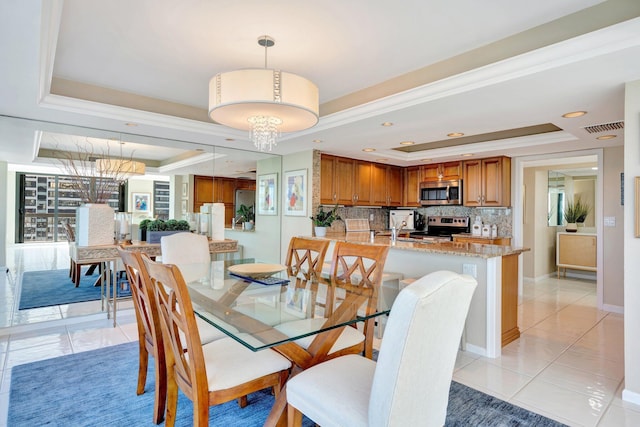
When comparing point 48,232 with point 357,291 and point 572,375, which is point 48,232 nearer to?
point 357,291

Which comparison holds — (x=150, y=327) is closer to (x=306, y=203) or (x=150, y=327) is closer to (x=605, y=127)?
(x=306, y=203)

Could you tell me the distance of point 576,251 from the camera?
6.45 m

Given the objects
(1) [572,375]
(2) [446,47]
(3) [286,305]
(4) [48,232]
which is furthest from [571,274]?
(4) [48,232]

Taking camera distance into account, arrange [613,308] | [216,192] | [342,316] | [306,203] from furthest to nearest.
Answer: [306,203], [216,192], [613,308], [342,316]

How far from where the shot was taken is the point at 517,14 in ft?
6.81

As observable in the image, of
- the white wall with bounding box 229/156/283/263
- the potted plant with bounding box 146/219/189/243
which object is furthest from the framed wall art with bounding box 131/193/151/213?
the white wall with bounding box 229/156/283/263

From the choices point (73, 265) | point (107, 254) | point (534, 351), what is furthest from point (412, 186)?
point (73, 265)

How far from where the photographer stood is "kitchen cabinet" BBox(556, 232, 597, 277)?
6.25 m

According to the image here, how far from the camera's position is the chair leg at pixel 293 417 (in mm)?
1550

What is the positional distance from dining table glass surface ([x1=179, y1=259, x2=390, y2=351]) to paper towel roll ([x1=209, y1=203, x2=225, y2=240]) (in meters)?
1.81

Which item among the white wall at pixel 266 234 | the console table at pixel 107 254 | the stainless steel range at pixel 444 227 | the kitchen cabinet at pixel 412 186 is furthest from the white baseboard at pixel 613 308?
the console table at pixel 107 254

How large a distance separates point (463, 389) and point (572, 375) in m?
0.96

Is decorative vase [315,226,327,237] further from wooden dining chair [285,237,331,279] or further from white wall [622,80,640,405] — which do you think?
white wall [622,80,640,405]

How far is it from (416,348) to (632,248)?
6.97 feet
